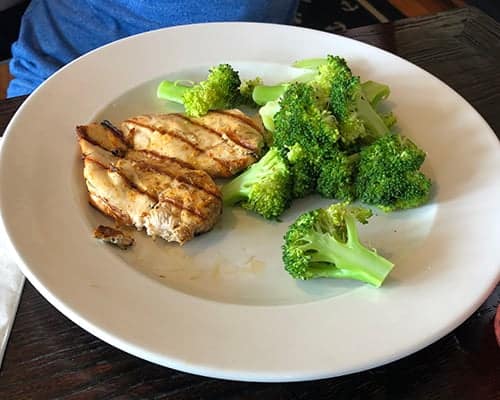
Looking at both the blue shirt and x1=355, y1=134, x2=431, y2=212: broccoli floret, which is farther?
the blue shirt

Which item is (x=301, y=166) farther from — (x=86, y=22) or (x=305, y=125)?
(x=86, y=22)

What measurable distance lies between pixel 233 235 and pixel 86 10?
907mm

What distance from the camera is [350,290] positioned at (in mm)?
1027

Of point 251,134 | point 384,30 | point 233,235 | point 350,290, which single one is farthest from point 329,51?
point 350,290

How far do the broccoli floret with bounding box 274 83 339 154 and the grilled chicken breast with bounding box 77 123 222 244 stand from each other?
17 centimetres

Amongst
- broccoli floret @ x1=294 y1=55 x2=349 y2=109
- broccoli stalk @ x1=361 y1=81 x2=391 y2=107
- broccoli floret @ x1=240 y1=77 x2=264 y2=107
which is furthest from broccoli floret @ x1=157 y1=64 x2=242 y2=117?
broccoli stalk @ x1=361 y1=81 x2=391 y2=107

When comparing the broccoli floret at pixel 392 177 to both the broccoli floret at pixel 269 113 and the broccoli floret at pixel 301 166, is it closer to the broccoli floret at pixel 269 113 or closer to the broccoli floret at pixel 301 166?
the broccoli floret at pixel 301 166

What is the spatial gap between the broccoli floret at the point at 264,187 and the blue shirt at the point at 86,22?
58 centimetres

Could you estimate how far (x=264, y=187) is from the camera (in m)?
1.17

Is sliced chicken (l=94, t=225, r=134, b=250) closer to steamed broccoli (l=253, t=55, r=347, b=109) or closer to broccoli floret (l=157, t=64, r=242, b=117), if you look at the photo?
broccoli floret (l=157, t=64, r=242, b=117)

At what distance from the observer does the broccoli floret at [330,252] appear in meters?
1.03

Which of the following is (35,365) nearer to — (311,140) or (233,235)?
(233,235)

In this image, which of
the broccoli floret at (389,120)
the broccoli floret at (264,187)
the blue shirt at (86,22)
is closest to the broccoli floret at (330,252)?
the broccoli floret at (264,187)

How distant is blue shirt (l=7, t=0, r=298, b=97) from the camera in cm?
167
